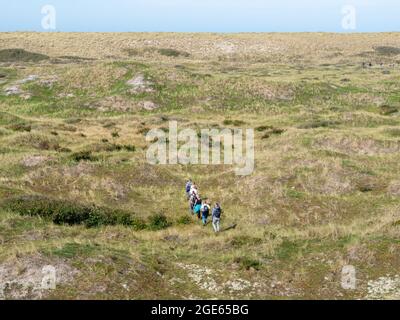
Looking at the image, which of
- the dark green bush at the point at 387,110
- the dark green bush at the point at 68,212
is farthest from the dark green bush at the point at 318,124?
the dark green bush at the point at 68,212

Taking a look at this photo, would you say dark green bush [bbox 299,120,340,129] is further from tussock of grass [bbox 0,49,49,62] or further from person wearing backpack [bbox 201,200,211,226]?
tussock of grass [bbox 0,49,49,62]

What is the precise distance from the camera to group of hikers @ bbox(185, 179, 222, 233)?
2862 cm

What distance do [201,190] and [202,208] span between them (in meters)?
8.32

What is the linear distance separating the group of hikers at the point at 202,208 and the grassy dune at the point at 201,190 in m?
0.62

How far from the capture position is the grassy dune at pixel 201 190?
71.3ft

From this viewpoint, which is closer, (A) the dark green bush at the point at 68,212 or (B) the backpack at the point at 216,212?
(B) the backpack at the point at 216,212

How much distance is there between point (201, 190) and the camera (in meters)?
38.5

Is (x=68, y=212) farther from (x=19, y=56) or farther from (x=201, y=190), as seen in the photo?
(x=19, y=56)

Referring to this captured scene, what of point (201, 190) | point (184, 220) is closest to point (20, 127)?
point (201, 190)

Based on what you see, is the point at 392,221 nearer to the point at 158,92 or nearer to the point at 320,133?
the point at 320,133

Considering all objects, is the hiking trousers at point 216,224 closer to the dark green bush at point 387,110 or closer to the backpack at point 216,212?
the backpack at point 216,212

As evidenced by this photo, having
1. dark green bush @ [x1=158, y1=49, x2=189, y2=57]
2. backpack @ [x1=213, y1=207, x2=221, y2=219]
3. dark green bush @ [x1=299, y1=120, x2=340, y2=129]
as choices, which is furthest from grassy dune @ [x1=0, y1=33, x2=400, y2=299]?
dark green bush @ [x1=158, y1=49, x2=189, y2=57]

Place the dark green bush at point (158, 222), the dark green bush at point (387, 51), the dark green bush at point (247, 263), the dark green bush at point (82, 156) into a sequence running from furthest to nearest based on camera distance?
the dark green bush at point (387, 51) < the dark green bush at point (82, 156) < the dark green bush at point (158, 222) < the dark green bush at point (247, 263)

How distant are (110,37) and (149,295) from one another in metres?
155
